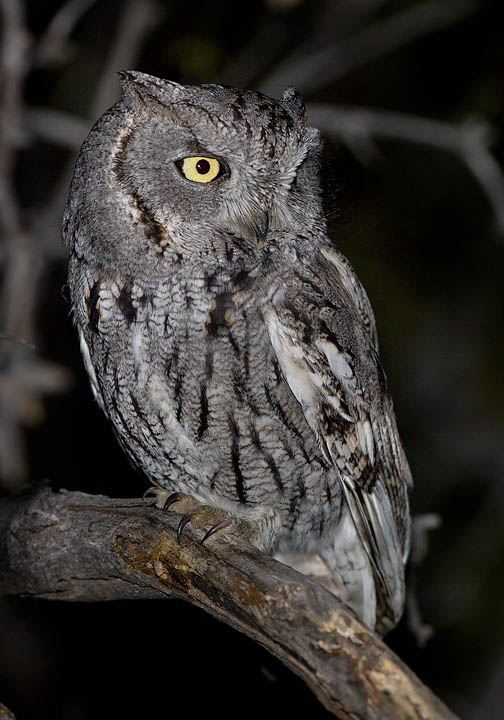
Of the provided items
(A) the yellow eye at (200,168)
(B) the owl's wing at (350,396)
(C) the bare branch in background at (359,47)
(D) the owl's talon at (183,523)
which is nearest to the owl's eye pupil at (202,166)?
(A) the yellow eye at (200,168)

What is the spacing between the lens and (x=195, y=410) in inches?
68.2

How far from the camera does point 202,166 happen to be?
1.63m

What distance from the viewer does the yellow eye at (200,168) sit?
5.33 ft

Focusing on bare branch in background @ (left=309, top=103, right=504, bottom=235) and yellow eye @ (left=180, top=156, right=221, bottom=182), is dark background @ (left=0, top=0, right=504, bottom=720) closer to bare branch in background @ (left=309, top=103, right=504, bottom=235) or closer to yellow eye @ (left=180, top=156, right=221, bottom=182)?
bare branch in background @ (left=309, top=103, right=504, bottom=235)

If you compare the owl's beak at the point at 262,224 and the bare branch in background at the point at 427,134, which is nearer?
the owl's beak at the point at 262,224

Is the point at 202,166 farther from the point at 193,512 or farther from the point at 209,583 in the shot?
the point at 209,583

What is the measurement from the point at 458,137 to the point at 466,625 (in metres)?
2.65

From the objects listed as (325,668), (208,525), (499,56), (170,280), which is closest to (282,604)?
(325,668)

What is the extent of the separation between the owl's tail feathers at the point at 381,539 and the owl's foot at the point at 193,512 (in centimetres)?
37

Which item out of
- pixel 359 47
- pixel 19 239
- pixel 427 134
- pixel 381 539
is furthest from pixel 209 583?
pixel 359 47

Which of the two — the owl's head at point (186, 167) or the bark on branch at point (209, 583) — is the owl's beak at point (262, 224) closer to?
the owl's head at point (186, 167)

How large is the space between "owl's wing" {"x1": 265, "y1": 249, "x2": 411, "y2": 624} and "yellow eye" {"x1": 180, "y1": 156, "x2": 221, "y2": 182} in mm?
307

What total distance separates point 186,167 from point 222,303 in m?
0.31

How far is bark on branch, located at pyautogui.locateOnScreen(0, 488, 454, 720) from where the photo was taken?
1133mm
